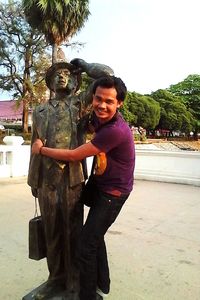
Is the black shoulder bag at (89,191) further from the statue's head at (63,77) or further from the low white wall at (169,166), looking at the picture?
the low white wall at (169,166)

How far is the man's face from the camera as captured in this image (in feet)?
7.52

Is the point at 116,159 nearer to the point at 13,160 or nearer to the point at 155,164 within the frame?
the point at 13,160

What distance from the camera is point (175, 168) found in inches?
371

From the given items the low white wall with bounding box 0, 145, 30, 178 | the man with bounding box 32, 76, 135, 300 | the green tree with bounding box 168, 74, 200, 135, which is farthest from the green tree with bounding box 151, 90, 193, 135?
the man with bounding box 32, 76, 135, 300

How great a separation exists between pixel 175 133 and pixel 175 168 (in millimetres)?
43134

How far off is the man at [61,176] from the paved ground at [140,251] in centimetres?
54

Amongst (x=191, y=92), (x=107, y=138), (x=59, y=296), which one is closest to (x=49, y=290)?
(x=59, y=296)

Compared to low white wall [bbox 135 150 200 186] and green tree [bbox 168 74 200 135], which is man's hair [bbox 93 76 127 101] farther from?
green tree [bbox 168 74 200 135]

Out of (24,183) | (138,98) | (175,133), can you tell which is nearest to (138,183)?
(24,183)

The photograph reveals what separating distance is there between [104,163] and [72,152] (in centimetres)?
22

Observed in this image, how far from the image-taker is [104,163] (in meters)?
2.30

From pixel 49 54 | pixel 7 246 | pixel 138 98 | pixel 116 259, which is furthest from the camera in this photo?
pixel 138 98

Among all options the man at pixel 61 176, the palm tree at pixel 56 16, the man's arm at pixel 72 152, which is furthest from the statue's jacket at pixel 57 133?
the palm tree at pixel 56 16

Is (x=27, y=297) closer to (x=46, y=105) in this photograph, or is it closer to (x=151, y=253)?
(x=46, y=105)
